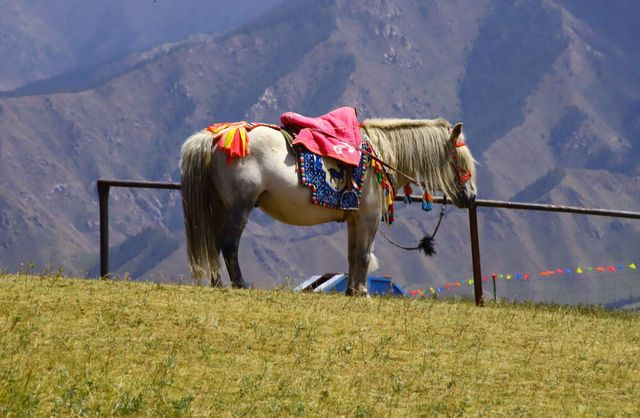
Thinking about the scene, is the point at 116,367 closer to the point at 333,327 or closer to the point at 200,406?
the point at 200,406

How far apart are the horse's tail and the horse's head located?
4045 millimetres

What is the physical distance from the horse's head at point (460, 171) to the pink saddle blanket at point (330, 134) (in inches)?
66.7

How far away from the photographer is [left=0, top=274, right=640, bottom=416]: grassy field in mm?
8602

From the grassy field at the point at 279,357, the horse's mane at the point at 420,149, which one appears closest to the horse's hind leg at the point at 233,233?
the grassy field at the point at 279,357

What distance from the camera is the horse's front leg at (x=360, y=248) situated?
15.1m

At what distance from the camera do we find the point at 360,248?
1512 centimetres

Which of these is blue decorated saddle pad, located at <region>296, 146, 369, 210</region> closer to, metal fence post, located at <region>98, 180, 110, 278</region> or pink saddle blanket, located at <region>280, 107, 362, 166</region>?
pink saddle blanket, located at <region>280, 107, 362, 166</region>

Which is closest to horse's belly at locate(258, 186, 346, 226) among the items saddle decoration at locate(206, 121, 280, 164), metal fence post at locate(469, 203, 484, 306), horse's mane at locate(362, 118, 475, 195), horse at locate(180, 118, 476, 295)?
horse at locate(180, 118, 476, 295)

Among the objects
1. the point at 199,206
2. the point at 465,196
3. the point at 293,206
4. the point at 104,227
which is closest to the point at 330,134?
the point at 293,206

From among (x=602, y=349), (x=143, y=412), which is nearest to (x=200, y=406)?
(x=143, y=412)

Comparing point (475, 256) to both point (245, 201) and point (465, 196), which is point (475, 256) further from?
point (245, 201)

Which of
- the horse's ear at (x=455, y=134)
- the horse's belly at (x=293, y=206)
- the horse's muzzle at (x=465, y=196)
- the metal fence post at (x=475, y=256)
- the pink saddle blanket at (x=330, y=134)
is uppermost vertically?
the pink saddle blanket at (x=330, y=134)

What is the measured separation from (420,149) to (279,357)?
648 cm

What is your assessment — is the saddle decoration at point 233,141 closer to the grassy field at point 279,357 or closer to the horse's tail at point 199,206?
the horse's tail at point 199,206
